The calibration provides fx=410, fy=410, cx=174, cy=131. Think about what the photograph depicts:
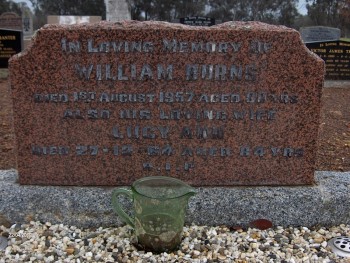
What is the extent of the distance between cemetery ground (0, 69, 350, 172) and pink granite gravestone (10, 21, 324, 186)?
1.24 meters

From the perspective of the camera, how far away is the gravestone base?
283cm

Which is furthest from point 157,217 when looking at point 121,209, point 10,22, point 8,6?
point 8,6

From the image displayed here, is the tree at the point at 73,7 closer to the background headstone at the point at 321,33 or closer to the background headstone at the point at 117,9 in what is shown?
the background headstone at the point at 321,33

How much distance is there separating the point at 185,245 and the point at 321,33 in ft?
35.4

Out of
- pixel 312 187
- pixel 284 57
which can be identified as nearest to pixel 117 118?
pixel 284 57

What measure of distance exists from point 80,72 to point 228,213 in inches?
56.0

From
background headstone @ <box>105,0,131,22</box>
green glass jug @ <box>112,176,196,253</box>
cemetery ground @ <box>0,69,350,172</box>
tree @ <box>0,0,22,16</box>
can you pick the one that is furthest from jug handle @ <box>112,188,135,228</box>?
tree @ <box>0,0,22,16</box>

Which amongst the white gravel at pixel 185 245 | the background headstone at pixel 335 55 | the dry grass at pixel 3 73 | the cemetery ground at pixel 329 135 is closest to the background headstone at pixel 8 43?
the dry grass at pixel 3 73

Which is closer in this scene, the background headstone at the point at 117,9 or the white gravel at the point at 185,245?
the white gravel at the point at 185,245

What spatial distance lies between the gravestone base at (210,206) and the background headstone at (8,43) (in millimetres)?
8410

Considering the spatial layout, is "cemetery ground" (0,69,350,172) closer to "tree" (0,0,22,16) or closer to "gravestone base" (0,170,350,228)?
"gravestone base" (0,170,350,228)

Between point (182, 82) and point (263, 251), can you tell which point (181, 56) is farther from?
point (263, 251)

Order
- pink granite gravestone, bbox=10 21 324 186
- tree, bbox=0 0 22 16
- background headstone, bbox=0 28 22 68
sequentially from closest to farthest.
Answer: pink granite gravestone, bbox=10 21 324 186
background headstone, bbox=0 28 22 68
tree, bbox=0 0 22 16

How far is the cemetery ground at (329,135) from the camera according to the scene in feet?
13.8
